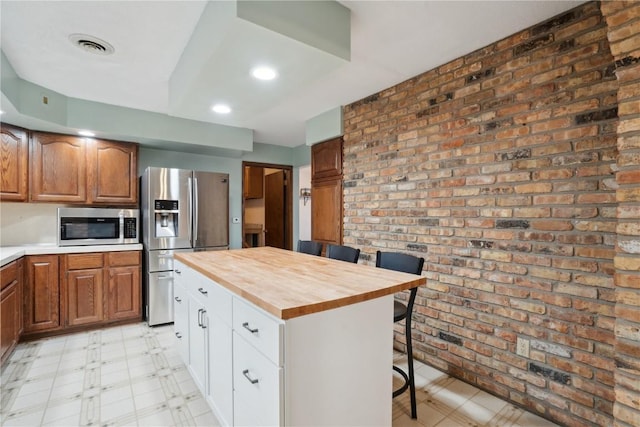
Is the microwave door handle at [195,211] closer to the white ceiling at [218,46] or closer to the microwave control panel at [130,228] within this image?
the microwave control panel at [130,228]

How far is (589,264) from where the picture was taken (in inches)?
67.4

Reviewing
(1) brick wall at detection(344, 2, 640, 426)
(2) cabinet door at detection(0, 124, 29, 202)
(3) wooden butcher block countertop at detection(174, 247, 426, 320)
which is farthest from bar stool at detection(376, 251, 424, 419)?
(2) cabinet door at detection(0, 124, 29, 202)

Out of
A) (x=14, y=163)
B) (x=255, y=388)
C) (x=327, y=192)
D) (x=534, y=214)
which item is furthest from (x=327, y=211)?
(x=14, y=163)

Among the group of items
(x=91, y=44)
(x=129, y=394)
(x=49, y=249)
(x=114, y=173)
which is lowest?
(x=129, y=394)

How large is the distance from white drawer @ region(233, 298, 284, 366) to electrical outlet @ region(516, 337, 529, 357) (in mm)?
1733

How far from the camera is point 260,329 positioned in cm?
124

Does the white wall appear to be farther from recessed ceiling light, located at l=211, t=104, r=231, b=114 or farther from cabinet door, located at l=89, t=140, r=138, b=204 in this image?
recessed ceiling light, located at l=211, t=104, r=231, b=114

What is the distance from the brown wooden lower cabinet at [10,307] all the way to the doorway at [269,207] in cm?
308

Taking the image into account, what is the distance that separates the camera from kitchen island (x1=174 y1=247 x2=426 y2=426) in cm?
115

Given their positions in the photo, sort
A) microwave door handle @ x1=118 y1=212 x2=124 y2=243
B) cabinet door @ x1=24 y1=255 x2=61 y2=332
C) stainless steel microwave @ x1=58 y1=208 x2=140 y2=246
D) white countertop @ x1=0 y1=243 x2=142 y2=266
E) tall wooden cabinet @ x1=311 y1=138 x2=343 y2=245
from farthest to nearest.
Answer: tall wooden cabinet @ x1=311 y1=138 x2=343 y2=245 → microwave door handle @ x1=118 y1=212 x2=124 y2=243 → stainless steel microwave @ x1=58 y1=208 x2=140 y2=246 → cabinet door @ x1=24 y1=255 x2=61 y2=332 → white countertop @ x1=0 y1=243 x2=142 y2=266

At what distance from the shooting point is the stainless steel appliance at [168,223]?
3.39 metres

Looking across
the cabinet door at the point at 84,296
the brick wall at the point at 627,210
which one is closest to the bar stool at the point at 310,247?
the brick wall at the point at 627,210

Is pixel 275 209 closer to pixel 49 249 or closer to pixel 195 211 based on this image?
pixel 195 211

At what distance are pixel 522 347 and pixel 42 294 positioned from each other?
13.9 feet
